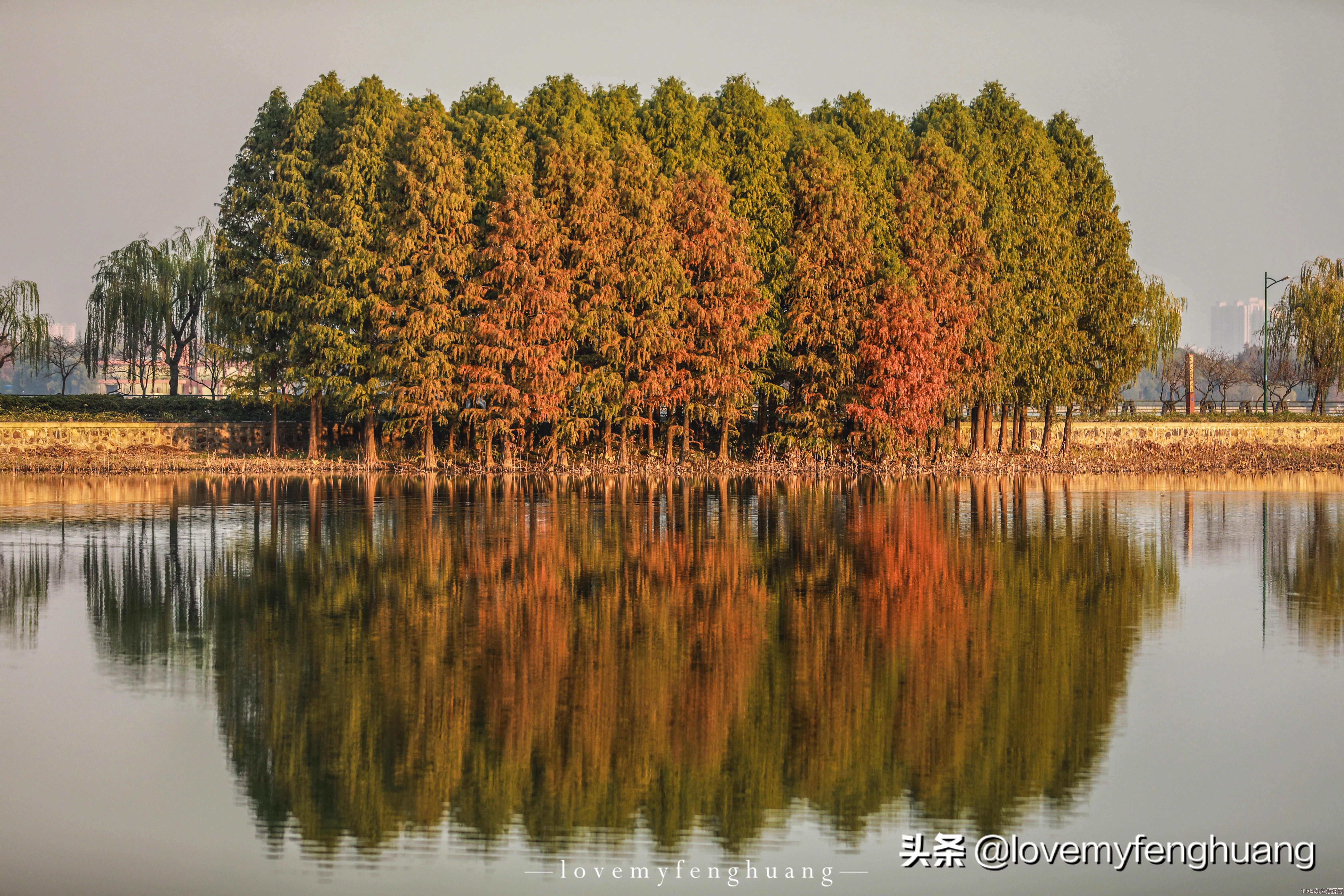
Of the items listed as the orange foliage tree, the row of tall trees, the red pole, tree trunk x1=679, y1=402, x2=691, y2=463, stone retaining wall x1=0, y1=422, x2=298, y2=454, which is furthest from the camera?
the red pole

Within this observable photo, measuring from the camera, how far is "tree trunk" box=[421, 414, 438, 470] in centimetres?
4944

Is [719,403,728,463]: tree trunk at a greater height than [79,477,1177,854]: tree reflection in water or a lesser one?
greater

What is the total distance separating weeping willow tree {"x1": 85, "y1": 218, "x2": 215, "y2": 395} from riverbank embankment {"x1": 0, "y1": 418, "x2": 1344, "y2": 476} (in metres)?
7.91

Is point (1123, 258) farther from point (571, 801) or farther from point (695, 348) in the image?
point (571, 801)

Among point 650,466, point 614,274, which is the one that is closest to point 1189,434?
point 650,466

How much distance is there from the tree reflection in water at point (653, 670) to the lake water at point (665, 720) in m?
0.06

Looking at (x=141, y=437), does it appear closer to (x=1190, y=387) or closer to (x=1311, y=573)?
(x=1311, y=573)

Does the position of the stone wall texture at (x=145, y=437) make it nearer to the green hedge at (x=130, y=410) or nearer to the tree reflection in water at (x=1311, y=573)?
the green hedge at (x=130, y=410)

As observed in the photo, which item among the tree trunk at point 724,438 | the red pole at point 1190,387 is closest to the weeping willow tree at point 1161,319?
the red pole at point 1190,387

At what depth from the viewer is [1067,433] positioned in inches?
2438

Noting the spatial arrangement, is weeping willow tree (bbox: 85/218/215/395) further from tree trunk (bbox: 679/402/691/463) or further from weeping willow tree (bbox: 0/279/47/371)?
tree trunk (bbox: 679/402/691/463)

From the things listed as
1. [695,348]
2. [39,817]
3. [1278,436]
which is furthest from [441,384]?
[1278,436]

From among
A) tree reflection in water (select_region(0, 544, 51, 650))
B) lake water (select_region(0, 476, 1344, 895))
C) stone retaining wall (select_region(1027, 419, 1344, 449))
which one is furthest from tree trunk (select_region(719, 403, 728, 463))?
tree reflection in water (select_region(0, 544, 51, 650))

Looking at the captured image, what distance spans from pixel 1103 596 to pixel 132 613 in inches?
539
